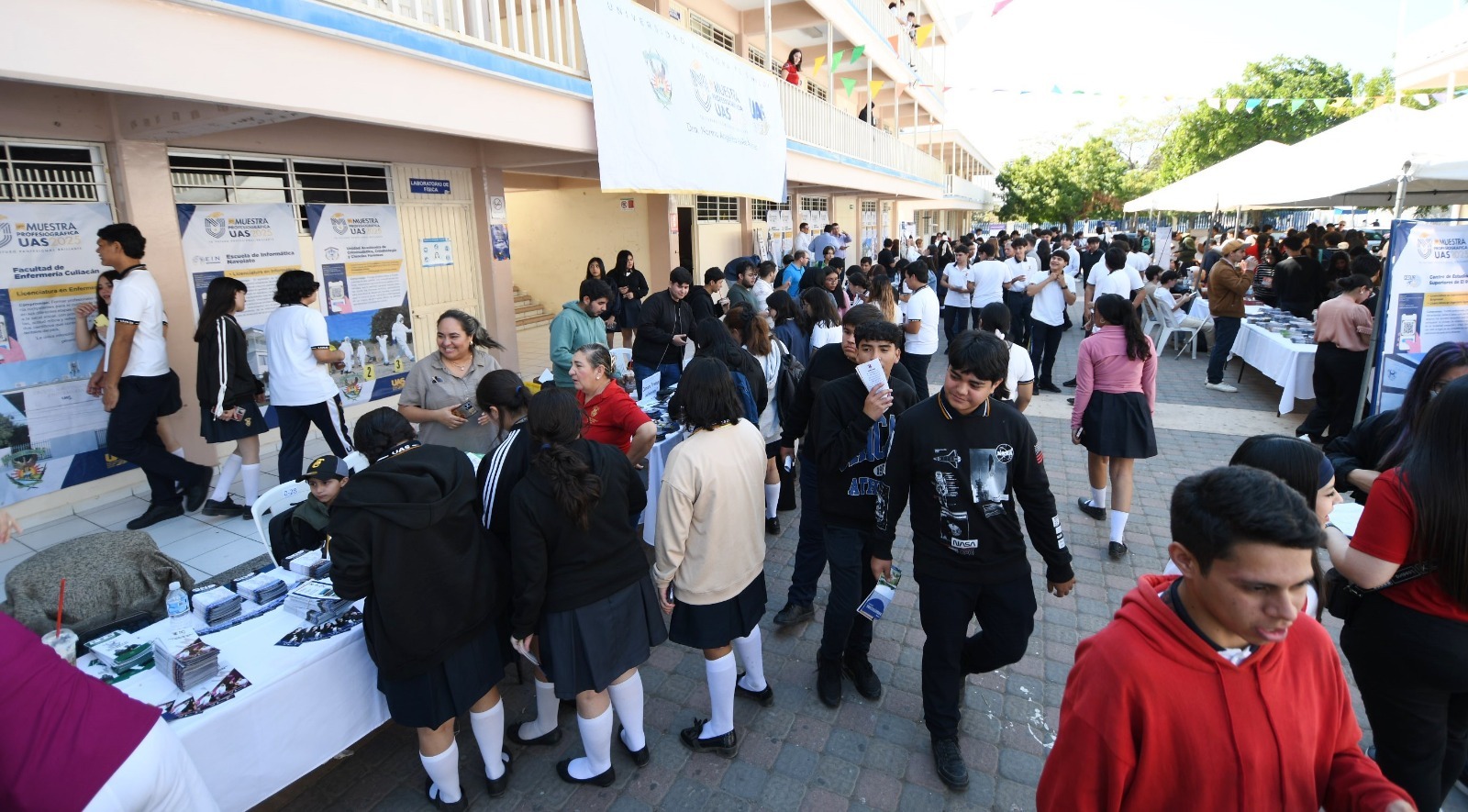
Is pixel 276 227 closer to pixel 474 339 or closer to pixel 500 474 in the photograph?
pixel 474 339

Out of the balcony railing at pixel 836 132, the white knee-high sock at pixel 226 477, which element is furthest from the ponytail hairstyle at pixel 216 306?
the balcony railing at pixel 836 132

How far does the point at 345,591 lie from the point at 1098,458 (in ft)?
16.6

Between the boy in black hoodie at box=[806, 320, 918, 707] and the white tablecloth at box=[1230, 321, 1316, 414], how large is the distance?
655 cm

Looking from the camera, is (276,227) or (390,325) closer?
(276,227)

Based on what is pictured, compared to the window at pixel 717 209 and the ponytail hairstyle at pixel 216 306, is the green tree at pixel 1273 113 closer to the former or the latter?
the window at pixel 717 209

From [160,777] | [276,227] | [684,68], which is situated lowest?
[160,777]

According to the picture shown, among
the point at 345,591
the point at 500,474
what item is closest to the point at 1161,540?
the point at 500,474

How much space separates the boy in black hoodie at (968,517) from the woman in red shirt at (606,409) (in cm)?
147

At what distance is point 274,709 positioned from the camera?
248 centimetres

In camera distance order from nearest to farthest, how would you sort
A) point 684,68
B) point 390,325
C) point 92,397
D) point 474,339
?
point 474,339 → point 92,397 → point 390,325 → point 684,68

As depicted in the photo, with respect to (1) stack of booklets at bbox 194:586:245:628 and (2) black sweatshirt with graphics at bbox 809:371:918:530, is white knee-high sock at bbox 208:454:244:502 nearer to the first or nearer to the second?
(1) stack of booklets at bbox 194:586:245:628

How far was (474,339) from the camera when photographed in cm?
448

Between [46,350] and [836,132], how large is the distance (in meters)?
12.9

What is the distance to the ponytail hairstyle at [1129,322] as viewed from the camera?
4.76m
